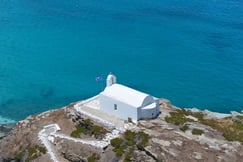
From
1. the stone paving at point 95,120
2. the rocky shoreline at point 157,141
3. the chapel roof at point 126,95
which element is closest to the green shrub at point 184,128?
the rocky shoreline at point 157,141

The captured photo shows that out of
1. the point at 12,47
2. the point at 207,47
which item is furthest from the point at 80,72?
the point at 207,47

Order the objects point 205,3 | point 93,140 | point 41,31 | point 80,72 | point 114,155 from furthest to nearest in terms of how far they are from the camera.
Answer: point 205,3 → point 41,31 → point 80,72 → point 93,140 → point 114,155

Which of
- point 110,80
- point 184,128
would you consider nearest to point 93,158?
Answer: point 184,128

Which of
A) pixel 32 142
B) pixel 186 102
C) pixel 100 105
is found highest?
pixel 100 105

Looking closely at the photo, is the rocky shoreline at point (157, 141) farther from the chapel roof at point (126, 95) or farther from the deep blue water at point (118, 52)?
the deep blue water at point (118, 52)

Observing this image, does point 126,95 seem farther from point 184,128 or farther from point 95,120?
point 184,128

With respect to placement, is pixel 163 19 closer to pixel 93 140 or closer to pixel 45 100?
pixel 45 100
